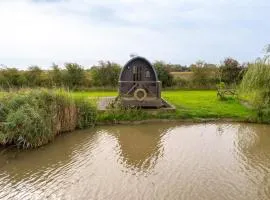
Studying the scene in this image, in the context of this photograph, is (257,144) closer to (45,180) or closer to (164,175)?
(164,175)

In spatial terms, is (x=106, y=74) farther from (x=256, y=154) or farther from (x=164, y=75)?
(x=256, y=154)

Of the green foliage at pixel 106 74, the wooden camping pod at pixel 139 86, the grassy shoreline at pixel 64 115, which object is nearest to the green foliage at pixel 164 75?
the green foliage at pixel 106 74

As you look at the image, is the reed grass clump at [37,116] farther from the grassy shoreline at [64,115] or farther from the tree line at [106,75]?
the tree line at [106,75]

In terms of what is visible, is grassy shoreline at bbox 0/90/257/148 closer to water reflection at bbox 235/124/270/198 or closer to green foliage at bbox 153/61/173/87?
water reflection at bbox 235/124/270/198

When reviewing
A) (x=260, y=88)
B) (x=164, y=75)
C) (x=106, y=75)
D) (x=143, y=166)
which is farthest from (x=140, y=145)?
(x=164, y=75)

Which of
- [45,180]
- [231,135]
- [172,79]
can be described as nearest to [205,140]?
[231,135]
